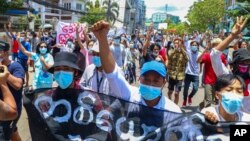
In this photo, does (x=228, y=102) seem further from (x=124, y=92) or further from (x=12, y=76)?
(x=12, y=76)

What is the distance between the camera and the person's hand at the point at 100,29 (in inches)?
117

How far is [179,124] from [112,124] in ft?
1.75

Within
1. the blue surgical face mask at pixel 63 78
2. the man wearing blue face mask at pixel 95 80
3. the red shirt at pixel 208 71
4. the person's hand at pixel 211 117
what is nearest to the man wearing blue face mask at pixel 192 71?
the red shirt at pixel 208 71

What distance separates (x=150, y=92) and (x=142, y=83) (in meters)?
0.12

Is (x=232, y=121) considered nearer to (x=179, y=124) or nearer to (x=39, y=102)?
(x=179, y=124)

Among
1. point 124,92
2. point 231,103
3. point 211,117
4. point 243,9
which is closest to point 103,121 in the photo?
point 124,92

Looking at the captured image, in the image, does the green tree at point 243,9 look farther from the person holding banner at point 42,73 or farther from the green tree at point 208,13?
the green tree at point 208,13

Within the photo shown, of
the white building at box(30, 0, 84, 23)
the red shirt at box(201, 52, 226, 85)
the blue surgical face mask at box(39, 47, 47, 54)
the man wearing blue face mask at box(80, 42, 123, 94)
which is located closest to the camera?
the man wearing blue face mask at box(80, 42, 123, 94)

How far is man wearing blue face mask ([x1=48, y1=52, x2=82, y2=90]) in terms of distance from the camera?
3.46 m

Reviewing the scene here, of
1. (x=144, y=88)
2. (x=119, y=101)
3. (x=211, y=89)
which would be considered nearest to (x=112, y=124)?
(x=119, y=101)

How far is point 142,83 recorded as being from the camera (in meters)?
3.17

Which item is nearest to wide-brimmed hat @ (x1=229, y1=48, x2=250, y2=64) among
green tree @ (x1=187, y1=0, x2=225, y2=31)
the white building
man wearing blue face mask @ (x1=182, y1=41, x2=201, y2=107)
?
man wearing blue face mask @ (x1=182, y1=41, x2=201, y2=107)

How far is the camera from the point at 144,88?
312cm

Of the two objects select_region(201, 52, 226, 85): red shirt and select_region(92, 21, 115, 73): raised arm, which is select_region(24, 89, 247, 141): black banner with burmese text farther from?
select_region(201, 52, 226, 85): red shirt
